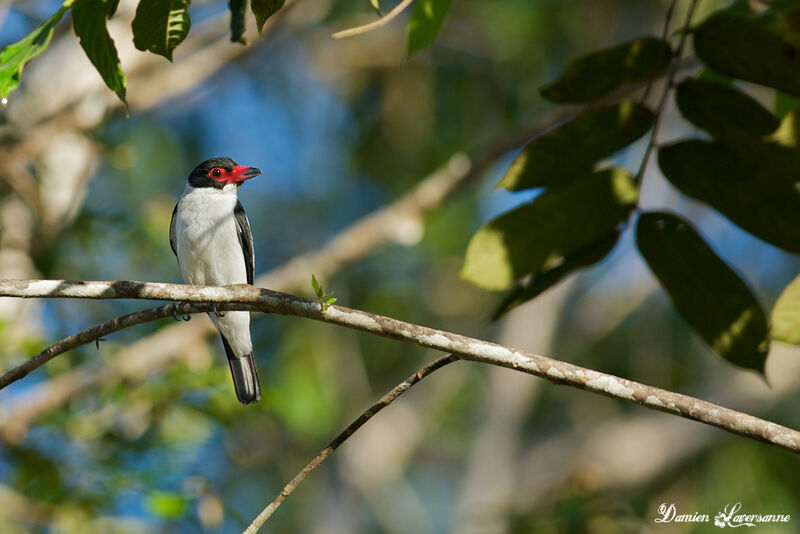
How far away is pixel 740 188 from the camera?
243 cm

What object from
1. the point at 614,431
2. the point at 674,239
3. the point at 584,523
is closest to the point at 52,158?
the point at 584,523

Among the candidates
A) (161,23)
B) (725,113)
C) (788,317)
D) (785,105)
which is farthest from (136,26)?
(785,105)

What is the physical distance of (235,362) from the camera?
4461mm

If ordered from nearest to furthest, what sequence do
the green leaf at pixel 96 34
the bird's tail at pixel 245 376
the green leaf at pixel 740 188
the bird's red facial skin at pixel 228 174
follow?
the green leaf at pixel 96 34, the green leaf at pixel 740 188, the bird's tail at pixel 245 376, the bird's red facial skin at pixel 228 174

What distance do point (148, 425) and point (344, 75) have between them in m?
6.42

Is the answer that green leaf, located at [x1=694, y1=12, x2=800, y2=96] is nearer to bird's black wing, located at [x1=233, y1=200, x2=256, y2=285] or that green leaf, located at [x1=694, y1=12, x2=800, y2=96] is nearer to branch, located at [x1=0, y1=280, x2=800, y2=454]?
branch, located at [x1=0, y1=280, x2=800, y2=454]

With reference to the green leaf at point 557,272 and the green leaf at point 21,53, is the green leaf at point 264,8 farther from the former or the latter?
the green leaf at point 557,272

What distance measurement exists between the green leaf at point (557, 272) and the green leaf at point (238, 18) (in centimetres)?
114

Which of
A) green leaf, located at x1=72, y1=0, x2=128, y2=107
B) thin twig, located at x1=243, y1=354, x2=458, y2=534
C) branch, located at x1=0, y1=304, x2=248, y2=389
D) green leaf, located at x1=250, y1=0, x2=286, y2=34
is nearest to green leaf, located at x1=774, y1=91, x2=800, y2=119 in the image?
thin twig, located at x1=243, y1=354, x2=458, y2=534

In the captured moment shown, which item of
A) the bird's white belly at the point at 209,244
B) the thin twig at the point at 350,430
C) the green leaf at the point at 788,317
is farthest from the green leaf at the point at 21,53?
the bird's white belly at the point at 209,244

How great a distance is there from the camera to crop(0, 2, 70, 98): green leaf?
1.93 meters

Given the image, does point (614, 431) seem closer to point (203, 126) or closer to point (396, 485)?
point (396, 485)

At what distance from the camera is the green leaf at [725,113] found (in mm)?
2373

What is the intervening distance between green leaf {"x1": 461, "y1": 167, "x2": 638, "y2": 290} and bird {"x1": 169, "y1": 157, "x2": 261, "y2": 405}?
190 cm
